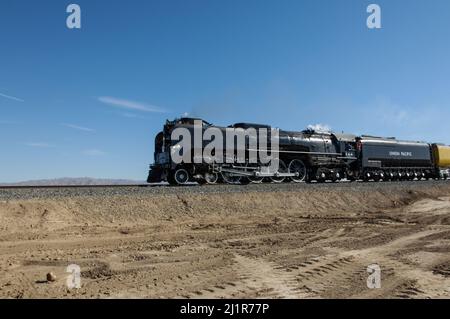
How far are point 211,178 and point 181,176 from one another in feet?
6.12

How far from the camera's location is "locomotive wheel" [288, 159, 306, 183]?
26.8m

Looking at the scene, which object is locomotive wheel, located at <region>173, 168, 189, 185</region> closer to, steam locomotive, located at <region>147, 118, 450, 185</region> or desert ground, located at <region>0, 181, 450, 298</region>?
steam locomotive, located at <region>147, 118, 450, 185</region>

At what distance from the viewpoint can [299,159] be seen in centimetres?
2705

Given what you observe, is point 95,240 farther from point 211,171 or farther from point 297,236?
point 211,171

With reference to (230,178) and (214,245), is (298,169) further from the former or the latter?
(214,245)

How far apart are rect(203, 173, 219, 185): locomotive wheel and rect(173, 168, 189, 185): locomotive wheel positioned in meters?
1.13

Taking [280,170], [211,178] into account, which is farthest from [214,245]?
[280,170]

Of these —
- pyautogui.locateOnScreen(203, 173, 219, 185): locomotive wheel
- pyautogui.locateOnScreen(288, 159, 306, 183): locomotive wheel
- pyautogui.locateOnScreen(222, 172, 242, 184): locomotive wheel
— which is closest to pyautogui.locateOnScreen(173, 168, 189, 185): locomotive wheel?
pyautogui.locateOnScreen(203, 173, 219, 185): locomotive wheel

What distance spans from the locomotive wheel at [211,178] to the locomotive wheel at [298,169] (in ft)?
19.6

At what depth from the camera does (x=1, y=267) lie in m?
7.83
